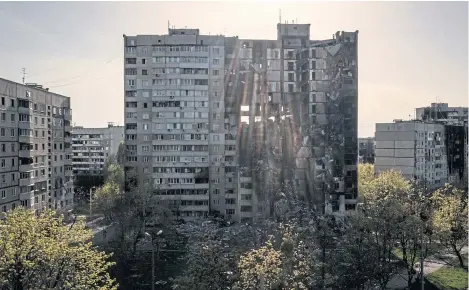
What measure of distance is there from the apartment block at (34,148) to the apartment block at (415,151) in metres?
47.7

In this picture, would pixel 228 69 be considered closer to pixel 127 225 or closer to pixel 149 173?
pixel 149 173

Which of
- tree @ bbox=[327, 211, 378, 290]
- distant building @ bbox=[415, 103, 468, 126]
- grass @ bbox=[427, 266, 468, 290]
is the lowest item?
grass @ bbox=[427, 266, 468, 290]

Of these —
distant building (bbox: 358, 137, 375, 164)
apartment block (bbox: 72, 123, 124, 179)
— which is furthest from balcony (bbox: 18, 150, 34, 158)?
distant building (bbox: 358, 137, 375, 164)

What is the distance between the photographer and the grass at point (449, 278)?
30109mm

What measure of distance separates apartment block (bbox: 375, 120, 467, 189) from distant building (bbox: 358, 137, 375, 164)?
33782 mm

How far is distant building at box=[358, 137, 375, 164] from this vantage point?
110m

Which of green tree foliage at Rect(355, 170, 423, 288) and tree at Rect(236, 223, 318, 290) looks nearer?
tree at Rect(236, 223, 318, 290)

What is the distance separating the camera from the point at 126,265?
34.3m

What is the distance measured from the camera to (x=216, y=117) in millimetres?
53438

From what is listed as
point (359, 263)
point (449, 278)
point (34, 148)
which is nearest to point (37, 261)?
point (359, 263)

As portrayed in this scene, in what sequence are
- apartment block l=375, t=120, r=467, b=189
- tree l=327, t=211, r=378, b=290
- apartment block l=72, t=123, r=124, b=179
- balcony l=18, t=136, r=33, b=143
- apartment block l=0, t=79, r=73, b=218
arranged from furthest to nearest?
apartment block l=72, t=123, r=124, b=179 < apartment block l=375, t=120, r=467, b=189 < balcony l=18, t=136, r=33, b=143 < apartment block l=0, t=79, r=73, b=218 < tree l=327, t=211, r=378, b=290

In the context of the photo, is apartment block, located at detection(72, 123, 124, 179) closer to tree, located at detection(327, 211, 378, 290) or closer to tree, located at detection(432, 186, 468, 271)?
Answer: tree, located at detection(327, 211, 378, 290)

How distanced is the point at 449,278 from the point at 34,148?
40.1m

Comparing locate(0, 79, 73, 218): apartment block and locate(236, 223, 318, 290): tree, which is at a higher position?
locate(0, 79, 73, 218): apartment block
